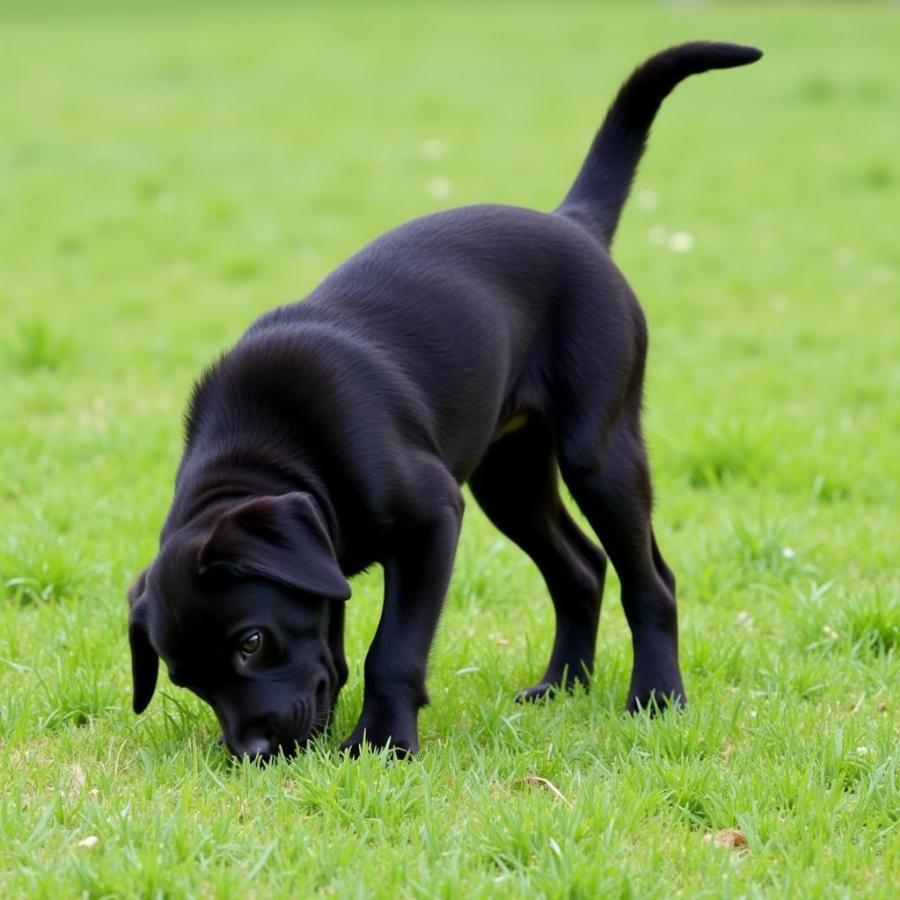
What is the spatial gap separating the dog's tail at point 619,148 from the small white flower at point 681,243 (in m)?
4.93

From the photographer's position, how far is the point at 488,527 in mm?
5176

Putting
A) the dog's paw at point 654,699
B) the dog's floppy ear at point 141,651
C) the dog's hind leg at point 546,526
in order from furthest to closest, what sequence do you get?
1. the dog's hind leg at point 546,526
2. the dog's paw at point 654,699
3. the dog's floppy ear at point 141,651

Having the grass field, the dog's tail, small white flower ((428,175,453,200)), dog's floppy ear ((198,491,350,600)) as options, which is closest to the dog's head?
dog's floppy ear ((198,491,350,600))

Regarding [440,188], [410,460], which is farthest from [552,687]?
[440,188]

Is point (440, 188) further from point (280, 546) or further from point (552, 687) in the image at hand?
point (280, 546)

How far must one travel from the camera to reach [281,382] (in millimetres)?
3408

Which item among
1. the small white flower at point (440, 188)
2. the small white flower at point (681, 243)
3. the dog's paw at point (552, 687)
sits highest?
the dog's paw at point (552, 687)

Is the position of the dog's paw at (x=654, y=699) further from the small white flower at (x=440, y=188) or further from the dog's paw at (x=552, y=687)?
the small white flower at (x=440, y=188)

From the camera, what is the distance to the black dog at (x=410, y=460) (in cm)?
313

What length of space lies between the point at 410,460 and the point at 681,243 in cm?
595

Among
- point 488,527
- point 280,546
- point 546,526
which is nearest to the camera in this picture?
point 280,546

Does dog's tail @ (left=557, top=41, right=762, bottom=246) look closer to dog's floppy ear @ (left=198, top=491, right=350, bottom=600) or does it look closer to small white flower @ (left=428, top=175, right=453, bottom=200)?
dog's floppy ear @ (left=198, top=491, right=350, bottom=600)

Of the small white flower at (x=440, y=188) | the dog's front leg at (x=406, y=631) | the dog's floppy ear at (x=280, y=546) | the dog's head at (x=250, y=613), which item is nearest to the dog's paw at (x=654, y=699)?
the dog's front leg at (x=406, y=631)

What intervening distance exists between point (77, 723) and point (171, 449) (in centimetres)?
217
